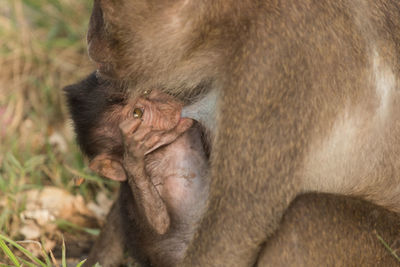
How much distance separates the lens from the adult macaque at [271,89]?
2.69m

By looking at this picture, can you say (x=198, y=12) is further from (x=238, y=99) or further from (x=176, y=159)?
(x=176, y=159)

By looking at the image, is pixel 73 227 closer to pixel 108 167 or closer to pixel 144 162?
pixel 108 167

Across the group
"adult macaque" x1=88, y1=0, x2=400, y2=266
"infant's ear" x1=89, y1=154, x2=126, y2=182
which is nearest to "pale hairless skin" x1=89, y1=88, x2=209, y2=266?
"infant's ear" x1=89, y1=154, x2=126, y2=182

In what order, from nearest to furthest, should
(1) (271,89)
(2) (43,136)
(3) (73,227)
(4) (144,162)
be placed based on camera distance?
(1) (271,89)
(4) (144,162)
(3) (73,227)
(2) (43,136)

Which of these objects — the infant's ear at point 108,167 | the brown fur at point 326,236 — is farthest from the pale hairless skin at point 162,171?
the brown fur at point 326,236

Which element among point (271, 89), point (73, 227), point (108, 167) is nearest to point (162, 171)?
point (108, 167)

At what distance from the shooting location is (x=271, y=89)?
8.80 feet

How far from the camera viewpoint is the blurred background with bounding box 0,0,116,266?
4184mm

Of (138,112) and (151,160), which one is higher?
(138,112)

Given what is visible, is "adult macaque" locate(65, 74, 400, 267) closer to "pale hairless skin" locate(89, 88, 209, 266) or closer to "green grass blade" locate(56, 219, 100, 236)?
"pale hairless skin" locate(89, 88, 209, 266)

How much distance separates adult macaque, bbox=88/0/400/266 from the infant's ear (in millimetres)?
653

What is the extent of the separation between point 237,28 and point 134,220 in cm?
121

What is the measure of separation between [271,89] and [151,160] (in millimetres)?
989

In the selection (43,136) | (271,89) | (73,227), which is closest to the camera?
(271,89)
